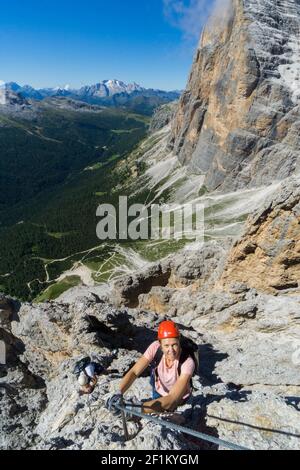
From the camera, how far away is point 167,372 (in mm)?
11812

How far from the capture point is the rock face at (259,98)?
505ft

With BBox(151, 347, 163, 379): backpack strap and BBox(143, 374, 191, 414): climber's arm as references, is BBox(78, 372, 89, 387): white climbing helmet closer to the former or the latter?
BBox(151, 347, 163, 379): backpack strap

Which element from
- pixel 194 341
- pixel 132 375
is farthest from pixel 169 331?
pixel 194 341

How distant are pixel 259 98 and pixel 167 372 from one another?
6677 inches

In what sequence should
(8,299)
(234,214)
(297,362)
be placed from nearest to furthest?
(297,362) → (8,299) → (234,214)

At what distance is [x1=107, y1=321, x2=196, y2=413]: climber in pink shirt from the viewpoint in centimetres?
1069

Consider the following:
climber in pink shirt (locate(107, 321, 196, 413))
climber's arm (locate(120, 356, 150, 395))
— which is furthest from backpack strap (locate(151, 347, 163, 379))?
climber's arm (locate(120, 356, 150, 395))

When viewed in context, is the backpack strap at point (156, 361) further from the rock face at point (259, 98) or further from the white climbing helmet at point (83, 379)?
the rock face at point (259, 98)

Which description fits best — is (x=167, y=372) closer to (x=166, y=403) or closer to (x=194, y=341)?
(x=166, y=403)

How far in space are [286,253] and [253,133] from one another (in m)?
145

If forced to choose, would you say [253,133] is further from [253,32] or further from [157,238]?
[157,238]

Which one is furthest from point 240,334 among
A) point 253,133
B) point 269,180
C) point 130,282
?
point 253,133

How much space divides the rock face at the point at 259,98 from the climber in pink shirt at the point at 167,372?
151 metres

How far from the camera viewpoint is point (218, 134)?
18650 cm
